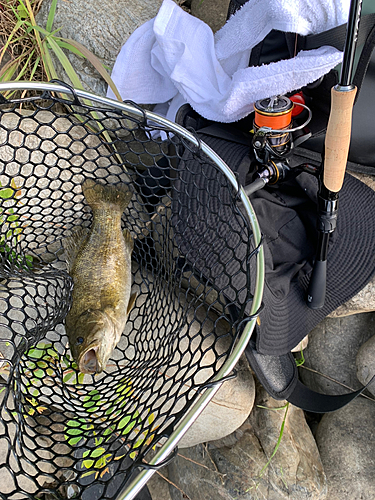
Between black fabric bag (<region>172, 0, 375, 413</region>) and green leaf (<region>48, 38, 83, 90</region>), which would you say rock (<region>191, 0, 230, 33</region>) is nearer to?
black fabric bag (<region>172, 0, 375, 413</region>)

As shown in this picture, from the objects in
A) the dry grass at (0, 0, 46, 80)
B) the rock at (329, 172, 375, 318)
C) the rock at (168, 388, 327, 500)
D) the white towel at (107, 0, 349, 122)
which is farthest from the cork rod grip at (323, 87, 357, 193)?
the dry grass at (0, 0, 46, 80)

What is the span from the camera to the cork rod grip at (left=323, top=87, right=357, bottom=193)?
4.58 ft

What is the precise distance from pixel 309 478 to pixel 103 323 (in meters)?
1.46

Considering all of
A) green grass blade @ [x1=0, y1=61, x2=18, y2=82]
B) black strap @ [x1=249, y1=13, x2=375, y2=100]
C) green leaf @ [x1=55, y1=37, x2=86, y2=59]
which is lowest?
green grass blade @ [x1=0, y1=61, x2=18, y2=82]

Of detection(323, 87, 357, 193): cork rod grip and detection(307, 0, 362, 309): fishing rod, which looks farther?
detection(323, 87, 357, 193): cork rod grip

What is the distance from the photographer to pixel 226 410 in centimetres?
204

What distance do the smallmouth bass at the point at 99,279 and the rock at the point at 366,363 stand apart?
1.36 meters

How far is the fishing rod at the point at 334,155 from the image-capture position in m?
1.29

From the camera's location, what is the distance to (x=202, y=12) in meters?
2.62

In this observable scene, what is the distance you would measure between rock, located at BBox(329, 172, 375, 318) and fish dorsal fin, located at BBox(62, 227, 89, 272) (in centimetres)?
138

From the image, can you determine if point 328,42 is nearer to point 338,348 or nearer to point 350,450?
point 338,348

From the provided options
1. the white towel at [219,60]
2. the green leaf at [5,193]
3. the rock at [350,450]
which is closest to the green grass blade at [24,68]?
the white towel at [219,60]

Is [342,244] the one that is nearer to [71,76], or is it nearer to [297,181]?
[297,181]

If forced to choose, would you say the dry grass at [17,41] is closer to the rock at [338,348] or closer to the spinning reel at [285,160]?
the spinning reel at [285,160]
